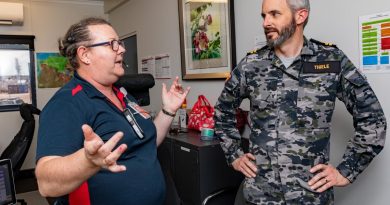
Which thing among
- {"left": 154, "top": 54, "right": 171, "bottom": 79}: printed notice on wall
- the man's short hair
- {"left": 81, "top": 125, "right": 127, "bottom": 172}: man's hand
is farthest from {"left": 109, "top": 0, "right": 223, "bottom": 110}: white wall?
{"left": 81, "top": 125, "right": 127, "bottom": 172}: man's hand

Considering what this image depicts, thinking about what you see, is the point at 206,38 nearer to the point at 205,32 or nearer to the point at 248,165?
the point at 205,32

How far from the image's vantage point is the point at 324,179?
1287mm

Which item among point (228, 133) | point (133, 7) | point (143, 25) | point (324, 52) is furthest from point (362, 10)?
point (133, 7)

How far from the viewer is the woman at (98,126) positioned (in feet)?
3.20

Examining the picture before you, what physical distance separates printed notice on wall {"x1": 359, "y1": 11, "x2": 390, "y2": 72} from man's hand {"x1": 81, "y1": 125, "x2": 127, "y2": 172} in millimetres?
1283

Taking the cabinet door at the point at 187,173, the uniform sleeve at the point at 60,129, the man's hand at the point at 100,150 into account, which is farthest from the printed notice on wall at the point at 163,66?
the man's hand at the point at 100,150

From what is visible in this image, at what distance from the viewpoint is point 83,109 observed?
1.10 metres

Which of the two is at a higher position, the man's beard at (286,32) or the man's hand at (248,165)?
the man's beard at (286,32)

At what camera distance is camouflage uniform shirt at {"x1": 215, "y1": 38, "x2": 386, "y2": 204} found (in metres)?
1.26

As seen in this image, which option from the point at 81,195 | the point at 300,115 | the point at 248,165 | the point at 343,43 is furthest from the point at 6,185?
the point at 343,43

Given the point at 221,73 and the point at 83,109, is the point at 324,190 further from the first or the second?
the point at 221,73

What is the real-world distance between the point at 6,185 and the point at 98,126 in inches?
37.1

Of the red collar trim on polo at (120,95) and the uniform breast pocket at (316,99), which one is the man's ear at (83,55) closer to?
the red collar trim on polo at (120,95)

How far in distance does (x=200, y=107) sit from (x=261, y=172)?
44.3 inches
